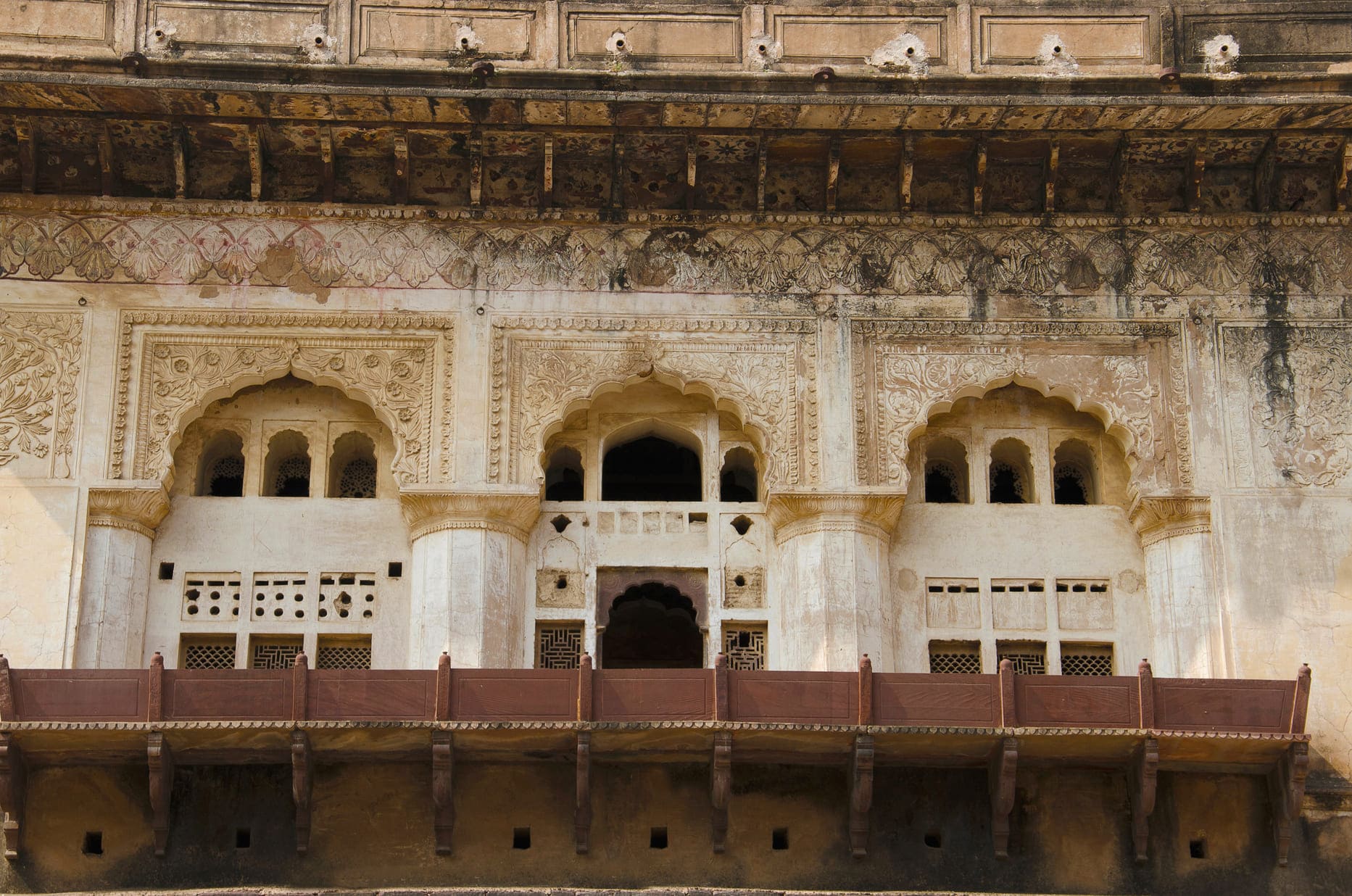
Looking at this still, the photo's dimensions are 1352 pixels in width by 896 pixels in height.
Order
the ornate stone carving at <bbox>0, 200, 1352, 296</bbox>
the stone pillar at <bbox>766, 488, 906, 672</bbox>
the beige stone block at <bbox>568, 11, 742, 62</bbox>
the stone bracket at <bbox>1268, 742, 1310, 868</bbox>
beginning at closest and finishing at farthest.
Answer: the stone bracket at <bbox>1268, 742, 1310, 868</bbox>, the stone pillar at <bbox>766, 488, 906, 672</bbox>, the ornate stone carving at <bbox>0, 200, 1352, 296</bbox>, the beige stone block at <bbox>568, 11, 742, 62</bbox>

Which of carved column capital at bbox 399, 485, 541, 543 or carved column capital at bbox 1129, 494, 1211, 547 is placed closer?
carved column capital at bbox 399, 485, 541, 543

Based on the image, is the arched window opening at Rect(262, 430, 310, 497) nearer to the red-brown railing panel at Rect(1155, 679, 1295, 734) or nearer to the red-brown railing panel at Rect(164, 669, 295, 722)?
the red-brown railing panel at Rect(164, 669, 295, 722)

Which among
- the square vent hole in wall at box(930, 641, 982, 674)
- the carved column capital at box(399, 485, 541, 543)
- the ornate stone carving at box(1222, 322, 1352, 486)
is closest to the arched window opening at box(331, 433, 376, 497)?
the carved column capital at box(399, 485, 541, 543)

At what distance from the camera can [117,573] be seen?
15008mm

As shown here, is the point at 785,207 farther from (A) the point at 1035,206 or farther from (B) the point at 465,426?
(B) the point at 465,426

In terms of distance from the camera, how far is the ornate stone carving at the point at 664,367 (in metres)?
15.5

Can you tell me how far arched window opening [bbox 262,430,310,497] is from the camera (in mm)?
15867

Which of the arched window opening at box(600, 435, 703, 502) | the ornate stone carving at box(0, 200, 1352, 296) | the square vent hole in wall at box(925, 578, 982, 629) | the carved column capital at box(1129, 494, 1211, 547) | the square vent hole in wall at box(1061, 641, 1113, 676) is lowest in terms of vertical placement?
the square vent hole in wall at box(1061, 641, 1113, 676)

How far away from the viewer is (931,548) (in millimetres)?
15562

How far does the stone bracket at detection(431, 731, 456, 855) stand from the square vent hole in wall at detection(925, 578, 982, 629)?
11.4ft

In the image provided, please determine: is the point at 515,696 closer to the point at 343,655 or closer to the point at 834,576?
the point at 343,655

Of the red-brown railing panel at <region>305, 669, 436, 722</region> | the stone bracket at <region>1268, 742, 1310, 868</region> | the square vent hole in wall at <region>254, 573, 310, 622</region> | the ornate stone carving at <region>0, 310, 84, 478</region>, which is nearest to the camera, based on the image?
the red-brown railing panel at <region>305, 669, 436, 722</region>

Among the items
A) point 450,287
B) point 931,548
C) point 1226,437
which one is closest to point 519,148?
point 450,287

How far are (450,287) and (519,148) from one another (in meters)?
1.07
